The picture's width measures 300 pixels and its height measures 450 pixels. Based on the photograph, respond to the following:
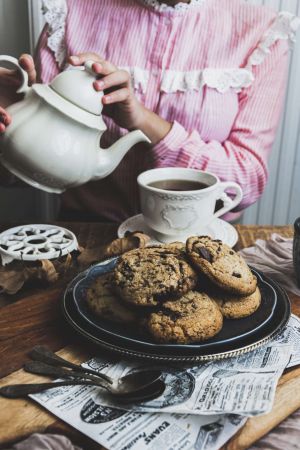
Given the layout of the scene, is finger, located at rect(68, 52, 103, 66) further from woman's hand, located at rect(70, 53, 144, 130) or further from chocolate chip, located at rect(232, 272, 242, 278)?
chocolate chip, located at rect(232, 272, 242, 278)

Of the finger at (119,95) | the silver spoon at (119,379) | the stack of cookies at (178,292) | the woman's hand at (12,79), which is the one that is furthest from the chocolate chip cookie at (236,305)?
the woman's hand at (12,79)

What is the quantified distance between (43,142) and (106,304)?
24 cm

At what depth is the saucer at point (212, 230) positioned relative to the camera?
0.82 metres

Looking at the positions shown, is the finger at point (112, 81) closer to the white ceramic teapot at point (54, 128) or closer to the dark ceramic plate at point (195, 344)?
the white ceramic teapot at point (54, 128)

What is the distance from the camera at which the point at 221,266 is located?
56 cm

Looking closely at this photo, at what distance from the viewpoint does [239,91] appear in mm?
1096

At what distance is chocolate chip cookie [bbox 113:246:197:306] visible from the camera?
53 cm

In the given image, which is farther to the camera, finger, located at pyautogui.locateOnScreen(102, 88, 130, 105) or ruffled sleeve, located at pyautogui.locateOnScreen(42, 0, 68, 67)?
ruffled sleeve, located at pyautogui.locateOnScreen(42, 0, 68, 67)

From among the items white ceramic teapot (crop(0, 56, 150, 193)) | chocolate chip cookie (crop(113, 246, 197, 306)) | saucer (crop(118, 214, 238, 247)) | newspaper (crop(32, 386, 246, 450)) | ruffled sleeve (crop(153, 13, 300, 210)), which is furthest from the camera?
Answer: ruffled sleeve (crop(153, 13, 300, 210))

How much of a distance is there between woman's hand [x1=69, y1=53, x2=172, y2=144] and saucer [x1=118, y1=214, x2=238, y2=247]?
0.16 meters

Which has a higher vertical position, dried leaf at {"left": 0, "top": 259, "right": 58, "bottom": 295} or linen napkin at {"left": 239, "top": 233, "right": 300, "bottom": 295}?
dried leaf at {"left": 0, "top": 259, "right": 58, "bottom": 295}

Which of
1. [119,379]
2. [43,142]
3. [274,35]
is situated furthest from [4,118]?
[274,35]

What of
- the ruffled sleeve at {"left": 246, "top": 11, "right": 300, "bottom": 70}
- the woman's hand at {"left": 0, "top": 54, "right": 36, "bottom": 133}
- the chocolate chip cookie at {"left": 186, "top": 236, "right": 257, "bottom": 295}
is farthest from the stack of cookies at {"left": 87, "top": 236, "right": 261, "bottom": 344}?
the ruffled sleeve at {"left": 246, "top": 11, "right": 300, "bottom": 70}

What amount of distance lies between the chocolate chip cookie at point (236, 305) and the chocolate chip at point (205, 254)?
0.04 m
